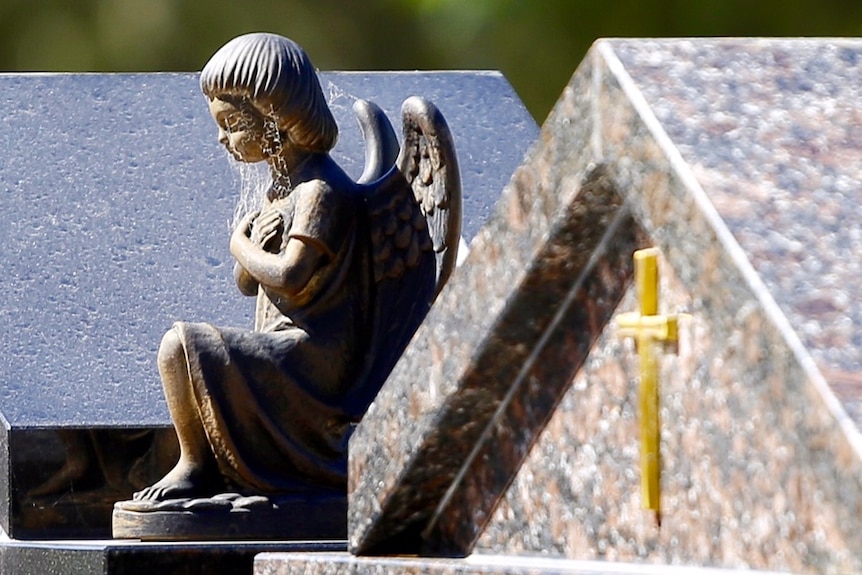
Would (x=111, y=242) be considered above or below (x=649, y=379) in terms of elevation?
below

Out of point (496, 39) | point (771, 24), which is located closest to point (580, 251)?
point (771, 24)

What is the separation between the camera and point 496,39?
1209 centimetres

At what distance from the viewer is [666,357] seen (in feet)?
7.70

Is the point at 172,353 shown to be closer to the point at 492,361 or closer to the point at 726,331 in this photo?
the point at 492,361

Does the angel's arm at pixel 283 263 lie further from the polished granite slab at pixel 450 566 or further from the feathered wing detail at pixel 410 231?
the polished granite slab at pixel 450 566

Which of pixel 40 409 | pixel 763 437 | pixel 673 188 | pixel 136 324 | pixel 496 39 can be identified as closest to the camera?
pixel 763 437

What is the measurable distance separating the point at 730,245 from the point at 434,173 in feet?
12.7

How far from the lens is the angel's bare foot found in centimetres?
593

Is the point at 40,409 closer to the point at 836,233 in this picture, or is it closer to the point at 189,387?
the point at 189,387

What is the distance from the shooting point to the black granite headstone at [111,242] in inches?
256

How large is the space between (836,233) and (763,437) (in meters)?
0.22

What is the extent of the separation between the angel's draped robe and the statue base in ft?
0.27

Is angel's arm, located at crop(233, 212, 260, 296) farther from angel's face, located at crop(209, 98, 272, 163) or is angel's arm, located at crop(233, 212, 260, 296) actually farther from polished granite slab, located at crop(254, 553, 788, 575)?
polished granite slab, located at crop(254, 553, 788, 575)

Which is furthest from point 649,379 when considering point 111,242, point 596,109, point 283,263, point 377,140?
point 111,242
